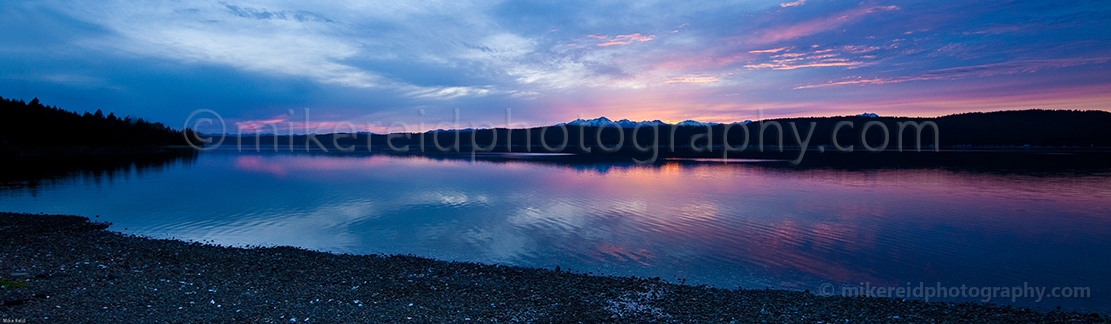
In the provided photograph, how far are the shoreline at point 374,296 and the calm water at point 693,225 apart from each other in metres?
1.54

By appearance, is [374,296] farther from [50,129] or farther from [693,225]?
[50,129]

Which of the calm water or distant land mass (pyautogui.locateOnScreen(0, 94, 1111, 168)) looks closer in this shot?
the calm water

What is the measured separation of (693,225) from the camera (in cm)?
1505

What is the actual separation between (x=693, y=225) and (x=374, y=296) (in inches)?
399

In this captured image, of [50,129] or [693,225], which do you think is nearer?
[693,225]

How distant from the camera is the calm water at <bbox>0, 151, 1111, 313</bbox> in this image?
33.2 feet

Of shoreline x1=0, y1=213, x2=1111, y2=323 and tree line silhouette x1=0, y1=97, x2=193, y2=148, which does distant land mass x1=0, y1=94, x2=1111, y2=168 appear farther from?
shoreline x1=0, y1=213, x2=1111, y2=323

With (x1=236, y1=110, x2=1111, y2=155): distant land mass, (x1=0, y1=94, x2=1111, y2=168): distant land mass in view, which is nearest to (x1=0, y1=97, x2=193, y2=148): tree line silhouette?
(x1=0, y1=94, x2=1111, y2=168): distant land mass

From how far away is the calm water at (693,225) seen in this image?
399 inches

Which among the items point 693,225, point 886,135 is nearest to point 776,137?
point 886,135

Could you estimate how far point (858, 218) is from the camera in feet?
53.7

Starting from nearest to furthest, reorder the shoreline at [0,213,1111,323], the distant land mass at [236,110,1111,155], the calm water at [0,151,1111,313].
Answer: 1. the shoreline at [0,213,1111,323]
2. the calm water at [0,151,1111,313]
3. the distant land mass at [236,110,1111,155]

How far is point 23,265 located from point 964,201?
1088 inches

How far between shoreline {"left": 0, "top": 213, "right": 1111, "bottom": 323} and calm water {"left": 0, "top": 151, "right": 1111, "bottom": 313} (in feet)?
5.06
